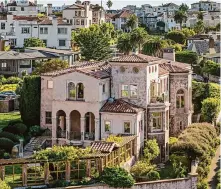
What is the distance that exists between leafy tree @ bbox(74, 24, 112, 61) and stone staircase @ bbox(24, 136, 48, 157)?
43048 mm

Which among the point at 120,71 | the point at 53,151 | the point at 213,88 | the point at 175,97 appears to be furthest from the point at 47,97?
the point at 213,88

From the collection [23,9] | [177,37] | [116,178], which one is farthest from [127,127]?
[23,9]

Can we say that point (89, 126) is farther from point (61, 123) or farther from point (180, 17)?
point (180, 17)

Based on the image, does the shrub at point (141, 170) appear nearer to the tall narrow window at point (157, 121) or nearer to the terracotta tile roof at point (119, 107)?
the terracotta tile roof at point (119, 107)

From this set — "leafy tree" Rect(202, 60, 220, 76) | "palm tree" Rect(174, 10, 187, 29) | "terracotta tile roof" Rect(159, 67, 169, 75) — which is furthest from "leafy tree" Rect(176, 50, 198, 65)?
"palm tree" Rect(174, 10, 187, 29)

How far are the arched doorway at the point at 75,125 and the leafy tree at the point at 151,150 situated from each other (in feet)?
15.8

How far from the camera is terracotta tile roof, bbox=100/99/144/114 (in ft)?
127

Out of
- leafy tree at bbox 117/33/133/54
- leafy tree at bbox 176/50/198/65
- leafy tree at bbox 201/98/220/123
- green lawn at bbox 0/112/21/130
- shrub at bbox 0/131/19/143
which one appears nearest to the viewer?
shrub at bbox 0/131/19/143

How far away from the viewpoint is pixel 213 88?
5878 centimetres

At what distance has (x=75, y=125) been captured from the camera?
4147cm

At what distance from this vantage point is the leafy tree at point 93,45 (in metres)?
85.1

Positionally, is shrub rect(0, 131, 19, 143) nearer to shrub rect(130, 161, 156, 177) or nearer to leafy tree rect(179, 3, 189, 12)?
shrub rect(130, 161, 156, 177)

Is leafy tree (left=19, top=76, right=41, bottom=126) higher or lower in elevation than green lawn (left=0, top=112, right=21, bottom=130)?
higher

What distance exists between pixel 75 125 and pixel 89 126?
1.40 m
